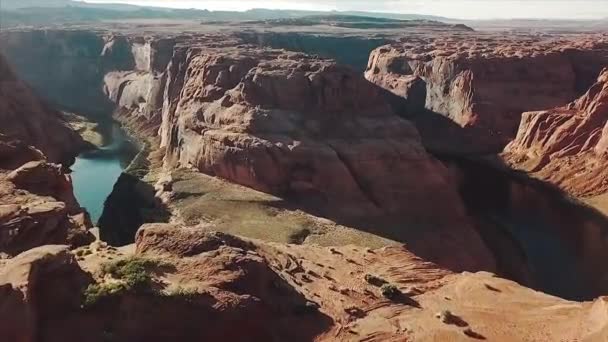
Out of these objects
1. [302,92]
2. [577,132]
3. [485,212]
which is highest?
[302,92]

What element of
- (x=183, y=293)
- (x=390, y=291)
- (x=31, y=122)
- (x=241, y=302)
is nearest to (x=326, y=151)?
(x=390, y=291)

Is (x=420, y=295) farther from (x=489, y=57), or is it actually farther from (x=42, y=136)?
(x=489, y=57)

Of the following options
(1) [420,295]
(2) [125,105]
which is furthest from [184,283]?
(2) [125,105]

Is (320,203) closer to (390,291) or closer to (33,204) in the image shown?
(33,204)

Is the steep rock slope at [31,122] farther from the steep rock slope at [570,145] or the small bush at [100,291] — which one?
the steep rock slope at [570,145]

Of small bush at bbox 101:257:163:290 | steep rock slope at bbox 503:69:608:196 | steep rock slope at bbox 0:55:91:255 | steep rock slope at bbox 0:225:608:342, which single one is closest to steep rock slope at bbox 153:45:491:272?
steep rock slope at bbox 0:55:91:255

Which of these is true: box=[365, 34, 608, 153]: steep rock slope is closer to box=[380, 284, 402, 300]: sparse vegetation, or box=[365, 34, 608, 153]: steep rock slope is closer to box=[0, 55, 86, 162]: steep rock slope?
box=[0, 55, 86, 162]: steep rock slope
